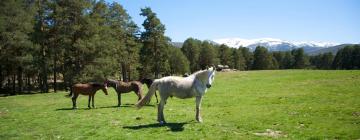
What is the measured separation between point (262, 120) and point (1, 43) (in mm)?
40195

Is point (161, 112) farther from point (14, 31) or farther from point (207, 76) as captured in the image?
point (14, 31)

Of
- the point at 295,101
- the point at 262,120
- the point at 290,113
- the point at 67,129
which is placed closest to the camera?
the point at 67,129

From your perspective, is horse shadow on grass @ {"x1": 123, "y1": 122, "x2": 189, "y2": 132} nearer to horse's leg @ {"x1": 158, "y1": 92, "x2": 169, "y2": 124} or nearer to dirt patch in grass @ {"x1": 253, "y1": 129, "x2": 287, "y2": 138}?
horse's leg @ {"x1": 158, "y1": 92, "x2": 169, "y2": 124}

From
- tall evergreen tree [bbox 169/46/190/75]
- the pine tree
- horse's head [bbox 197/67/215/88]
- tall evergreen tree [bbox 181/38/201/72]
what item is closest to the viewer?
horse's head [bbox 197/67/215/88]

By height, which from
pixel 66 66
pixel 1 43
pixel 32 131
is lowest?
pixel 32 131

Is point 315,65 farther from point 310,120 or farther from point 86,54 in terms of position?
point 310,120

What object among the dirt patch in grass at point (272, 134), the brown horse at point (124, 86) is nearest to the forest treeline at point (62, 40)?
the brown horse at point (124, 86)

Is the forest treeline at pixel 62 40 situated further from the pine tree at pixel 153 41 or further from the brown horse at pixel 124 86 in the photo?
the brown horse at pixel 124 86

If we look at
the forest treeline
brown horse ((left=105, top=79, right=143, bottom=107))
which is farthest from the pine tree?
brown horse ((left=105, top=79, right=143, bottom=107))

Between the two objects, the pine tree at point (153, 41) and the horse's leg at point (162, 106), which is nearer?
the horse's leg at point (162, 106)

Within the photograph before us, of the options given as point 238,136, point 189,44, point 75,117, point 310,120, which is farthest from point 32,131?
point 189,44

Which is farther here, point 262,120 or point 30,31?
point 30,31

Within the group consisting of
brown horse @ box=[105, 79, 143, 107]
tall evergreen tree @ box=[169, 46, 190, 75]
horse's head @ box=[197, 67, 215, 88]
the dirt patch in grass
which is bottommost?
the dirt patch in grass

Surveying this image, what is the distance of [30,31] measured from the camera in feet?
144
